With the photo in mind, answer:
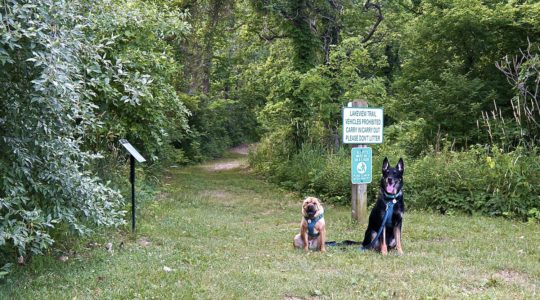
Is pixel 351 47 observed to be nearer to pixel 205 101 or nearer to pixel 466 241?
pixel 466 241

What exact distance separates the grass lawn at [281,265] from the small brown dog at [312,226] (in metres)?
0.22

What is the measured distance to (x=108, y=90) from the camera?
6.51 metres

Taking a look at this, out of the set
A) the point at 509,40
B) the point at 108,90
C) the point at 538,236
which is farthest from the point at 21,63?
the point at 509,40

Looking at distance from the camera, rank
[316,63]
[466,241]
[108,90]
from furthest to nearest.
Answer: [316,63] < [466,241] < [108,90]

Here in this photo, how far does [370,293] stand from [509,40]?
A: 12.1 meters

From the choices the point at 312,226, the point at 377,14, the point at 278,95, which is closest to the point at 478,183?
the point at 312,226

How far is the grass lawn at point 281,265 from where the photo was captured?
4.85 metres

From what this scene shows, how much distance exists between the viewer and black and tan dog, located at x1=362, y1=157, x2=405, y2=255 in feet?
21.4

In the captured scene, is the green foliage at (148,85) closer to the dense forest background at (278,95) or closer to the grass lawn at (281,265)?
the dense forest background at (278,95)

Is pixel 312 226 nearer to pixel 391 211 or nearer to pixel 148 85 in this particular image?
pixel 391 211

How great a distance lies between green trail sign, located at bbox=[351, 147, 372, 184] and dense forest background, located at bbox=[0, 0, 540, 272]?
2443 mm

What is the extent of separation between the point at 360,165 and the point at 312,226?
8.30 ft

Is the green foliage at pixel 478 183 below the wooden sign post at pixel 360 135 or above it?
below

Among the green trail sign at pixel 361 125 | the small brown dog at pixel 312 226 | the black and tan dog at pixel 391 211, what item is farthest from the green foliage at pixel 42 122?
the green trail sign at pixel 361 125
